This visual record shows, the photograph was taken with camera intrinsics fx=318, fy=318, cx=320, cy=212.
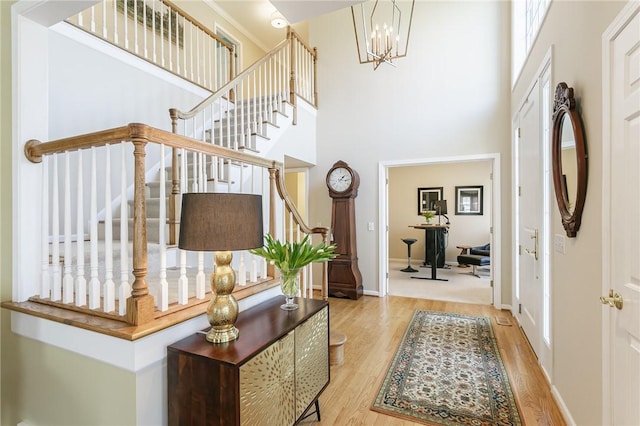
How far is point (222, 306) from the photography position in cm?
150

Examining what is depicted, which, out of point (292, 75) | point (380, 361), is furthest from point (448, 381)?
point (292, 75)

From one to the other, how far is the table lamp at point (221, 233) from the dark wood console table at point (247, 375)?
13cm

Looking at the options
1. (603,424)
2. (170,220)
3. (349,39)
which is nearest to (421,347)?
(603,424)

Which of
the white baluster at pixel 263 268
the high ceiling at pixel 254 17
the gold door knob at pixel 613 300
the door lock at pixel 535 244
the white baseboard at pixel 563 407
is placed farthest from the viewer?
the high ceiling at pixel 254 17

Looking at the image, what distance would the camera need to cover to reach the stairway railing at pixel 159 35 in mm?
3423

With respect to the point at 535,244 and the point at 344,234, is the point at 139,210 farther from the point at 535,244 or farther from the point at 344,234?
the point at 344,234

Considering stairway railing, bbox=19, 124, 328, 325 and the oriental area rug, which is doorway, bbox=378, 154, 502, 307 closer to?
the oriental area rug

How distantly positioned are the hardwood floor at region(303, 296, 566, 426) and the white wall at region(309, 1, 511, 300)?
0.74 m

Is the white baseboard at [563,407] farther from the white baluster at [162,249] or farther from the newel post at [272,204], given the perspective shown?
the white baluster at [162,249]

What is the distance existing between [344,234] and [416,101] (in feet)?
7.26

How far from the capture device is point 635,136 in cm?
124

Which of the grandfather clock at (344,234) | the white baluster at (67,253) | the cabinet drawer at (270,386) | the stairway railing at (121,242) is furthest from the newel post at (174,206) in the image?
the grandfather clock at (344,234)

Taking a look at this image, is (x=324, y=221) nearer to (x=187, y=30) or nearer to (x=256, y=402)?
(x=187, y=30)

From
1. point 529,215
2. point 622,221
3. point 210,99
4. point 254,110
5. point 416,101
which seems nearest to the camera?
point 622,221
